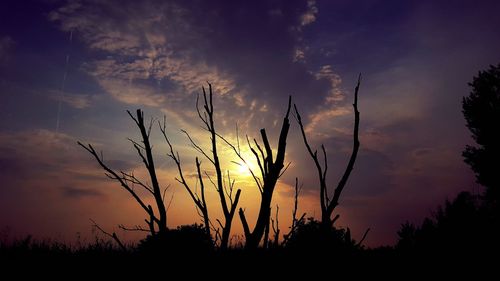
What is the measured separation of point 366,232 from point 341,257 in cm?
265

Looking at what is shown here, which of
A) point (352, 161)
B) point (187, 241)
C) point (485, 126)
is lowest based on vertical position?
point (187, 241)

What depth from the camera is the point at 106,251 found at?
8.87 meters

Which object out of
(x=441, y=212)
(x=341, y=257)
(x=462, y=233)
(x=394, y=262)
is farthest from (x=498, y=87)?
(x=341, y=257)

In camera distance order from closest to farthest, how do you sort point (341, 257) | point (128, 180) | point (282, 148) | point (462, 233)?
point (282, 148)
point (128, 180)
point (341, 257)
point (462, 233)

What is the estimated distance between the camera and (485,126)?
23.0 meters

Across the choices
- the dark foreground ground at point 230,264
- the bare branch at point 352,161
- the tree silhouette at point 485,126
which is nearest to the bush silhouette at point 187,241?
the dark foreground ground at point 230,264

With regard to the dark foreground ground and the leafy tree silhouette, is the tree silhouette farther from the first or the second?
the dark foreground ground

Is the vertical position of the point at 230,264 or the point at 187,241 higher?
the point at 187,241

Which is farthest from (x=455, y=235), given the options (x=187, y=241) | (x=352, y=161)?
(x=352, y=161)

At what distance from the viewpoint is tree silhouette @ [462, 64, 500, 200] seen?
22.2 metres

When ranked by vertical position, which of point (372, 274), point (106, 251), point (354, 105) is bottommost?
point (372, 274)

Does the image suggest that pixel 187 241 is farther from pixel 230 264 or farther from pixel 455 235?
pixel 455 235

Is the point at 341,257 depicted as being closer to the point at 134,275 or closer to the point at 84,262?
the point at 134,275

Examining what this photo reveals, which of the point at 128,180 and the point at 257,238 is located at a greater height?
the point at 128,180
